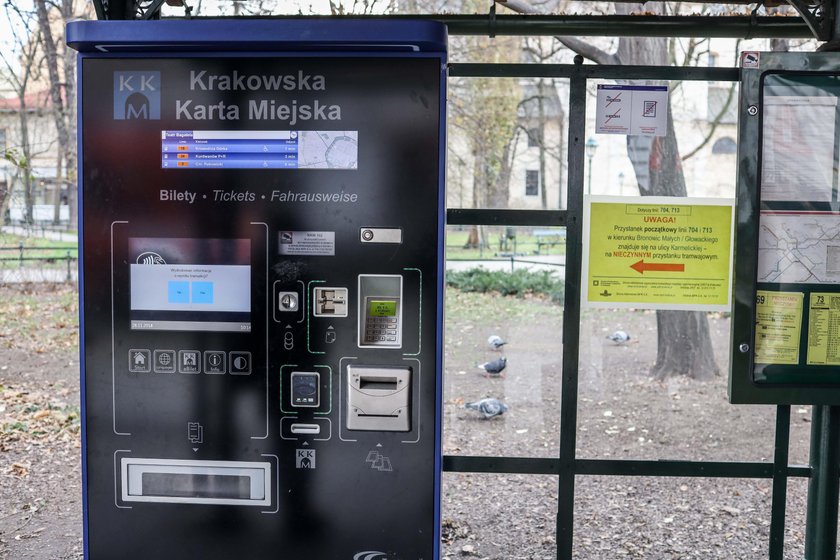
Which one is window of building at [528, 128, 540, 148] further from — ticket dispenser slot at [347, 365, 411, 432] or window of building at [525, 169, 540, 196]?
ticket dispenser slot at [347, 365, 411, 432]

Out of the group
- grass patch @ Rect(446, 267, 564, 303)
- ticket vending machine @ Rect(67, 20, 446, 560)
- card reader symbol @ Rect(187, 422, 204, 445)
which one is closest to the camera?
ticket vending machine @ Rect(67, 20, 446, 560)

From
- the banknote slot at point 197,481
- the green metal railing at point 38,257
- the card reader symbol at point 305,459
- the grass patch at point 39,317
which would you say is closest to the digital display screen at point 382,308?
the card reader symbol at point 305,459

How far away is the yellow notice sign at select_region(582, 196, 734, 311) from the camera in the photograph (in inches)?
135

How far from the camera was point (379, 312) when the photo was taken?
2818 mm

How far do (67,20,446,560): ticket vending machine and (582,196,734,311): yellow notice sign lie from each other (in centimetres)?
99

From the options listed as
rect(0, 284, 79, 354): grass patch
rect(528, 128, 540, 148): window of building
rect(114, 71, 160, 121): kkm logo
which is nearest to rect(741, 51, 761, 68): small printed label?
rect(114, 71, 160, 121): kkm logo

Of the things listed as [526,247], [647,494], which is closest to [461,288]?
[526,247]

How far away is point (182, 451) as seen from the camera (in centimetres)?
291

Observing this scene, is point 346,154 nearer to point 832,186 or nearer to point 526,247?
point 832,186

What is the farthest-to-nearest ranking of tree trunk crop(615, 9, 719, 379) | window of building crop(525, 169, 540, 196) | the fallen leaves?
window of building crop(525, 169, 540, 196)
tree trunk crop(615, 9, 719, 379)
the fallen leaves

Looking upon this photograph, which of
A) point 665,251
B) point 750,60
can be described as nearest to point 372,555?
point 665,251

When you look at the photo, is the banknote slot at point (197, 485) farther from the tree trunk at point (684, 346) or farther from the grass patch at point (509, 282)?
the grass patch at point (509, 282)

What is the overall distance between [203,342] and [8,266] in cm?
1307

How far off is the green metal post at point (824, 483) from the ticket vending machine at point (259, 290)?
6.02 feet
